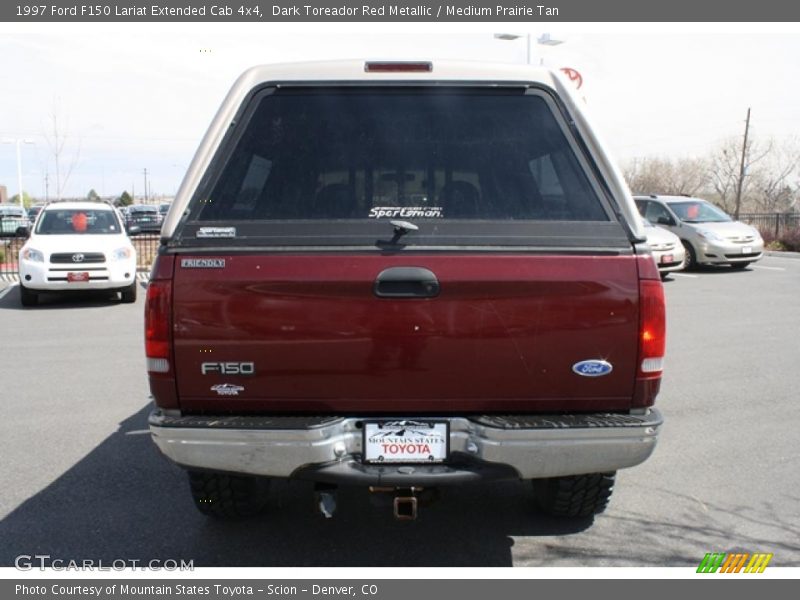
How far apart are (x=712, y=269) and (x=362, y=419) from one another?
54.8 ft

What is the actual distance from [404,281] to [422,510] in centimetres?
184

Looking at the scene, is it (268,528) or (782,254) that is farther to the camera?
(782,254)

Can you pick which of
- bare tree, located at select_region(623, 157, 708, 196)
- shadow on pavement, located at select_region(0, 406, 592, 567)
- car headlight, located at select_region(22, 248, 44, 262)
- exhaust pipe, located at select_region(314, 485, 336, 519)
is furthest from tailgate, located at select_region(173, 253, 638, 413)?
bare tree, located at select_region(623, 157, 708, 196)

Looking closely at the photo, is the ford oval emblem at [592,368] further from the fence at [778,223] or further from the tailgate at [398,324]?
the fence at [778,223]

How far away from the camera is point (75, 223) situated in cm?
1360

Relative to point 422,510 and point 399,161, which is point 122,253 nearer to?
point 422,510

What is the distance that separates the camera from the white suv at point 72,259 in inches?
494

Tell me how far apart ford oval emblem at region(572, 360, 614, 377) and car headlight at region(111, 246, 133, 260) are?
440 inches

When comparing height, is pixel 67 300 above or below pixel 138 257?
below

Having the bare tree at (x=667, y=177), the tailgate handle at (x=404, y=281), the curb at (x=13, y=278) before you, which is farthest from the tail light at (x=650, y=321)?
the bare tree at (x=667, y=177)

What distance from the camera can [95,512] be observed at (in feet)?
14.2

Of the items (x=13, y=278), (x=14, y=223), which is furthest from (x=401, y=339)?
(x=14, y=223)

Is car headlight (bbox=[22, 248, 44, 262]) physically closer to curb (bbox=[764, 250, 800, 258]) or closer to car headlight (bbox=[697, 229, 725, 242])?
car headlight (bbox=[697, 229, 725, 242])

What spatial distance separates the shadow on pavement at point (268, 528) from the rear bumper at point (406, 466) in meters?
0.82
